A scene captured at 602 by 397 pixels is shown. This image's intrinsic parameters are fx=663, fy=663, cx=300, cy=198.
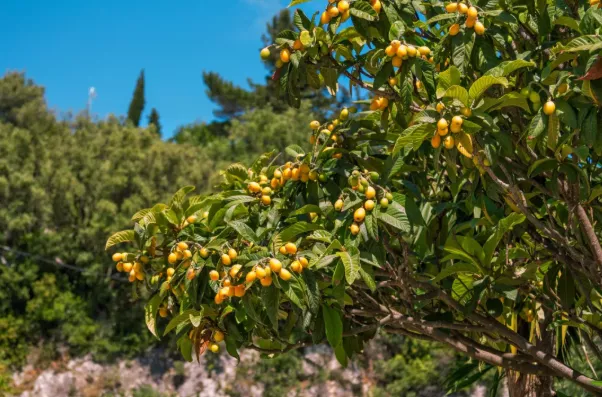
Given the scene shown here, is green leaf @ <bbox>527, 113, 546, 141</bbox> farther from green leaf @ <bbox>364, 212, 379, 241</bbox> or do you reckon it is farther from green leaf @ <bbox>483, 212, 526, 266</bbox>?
green leaf @ <bbox>364, 212, 379, 241</bbox>

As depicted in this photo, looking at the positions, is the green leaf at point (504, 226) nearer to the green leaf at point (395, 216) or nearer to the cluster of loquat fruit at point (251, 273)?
the green leaf at point (395, 216)

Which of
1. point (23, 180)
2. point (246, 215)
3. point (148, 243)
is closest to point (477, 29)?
point (246, 215)

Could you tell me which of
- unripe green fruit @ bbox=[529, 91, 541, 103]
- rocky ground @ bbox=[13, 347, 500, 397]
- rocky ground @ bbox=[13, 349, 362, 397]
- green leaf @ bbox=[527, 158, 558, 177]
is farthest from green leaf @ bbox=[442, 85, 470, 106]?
rocky ground @ bbox=[13, 349, 362, 397]

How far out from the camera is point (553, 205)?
7.97ft

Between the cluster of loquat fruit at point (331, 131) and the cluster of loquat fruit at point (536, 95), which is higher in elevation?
the cluster of loquat fruit at point (331, 131)

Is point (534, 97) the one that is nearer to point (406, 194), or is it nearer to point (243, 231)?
point (406, 194)

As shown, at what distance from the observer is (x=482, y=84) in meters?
1.67

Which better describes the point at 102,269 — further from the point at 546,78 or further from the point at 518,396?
the point at 546,78

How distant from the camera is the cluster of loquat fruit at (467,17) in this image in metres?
1.80

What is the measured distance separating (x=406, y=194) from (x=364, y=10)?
628 millimetres

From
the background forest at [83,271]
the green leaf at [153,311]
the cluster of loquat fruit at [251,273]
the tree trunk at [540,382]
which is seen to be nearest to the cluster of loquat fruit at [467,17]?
the cluster of loquat fruit at [251,273]

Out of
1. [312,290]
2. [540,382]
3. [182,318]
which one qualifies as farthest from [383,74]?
[540,382]

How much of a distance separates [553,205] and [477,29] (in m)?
0.90

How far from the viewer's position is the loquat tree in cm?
177
